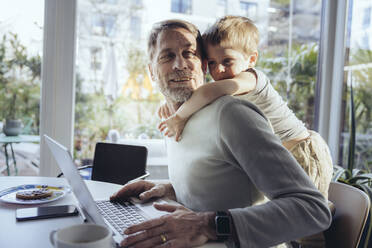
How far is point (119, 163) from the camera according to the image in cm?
230

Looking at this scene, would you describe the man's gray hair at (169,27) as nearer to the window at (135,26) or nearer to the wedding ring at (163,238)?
the wedding ring at (163,238)

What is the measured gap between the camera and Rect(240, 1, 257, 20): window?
3236 mm

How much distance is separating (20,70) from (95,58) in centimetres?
65

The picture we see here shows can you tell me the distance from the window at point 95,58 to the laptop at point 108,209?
1.93 metres

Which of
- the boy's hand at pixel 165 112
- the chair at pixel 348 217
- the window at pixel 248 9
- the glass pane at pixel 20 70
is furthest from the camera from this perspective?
the window at pixel 248 9

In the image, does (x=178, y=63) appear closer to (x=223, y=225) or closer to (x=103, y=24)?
(x=223, y=225)

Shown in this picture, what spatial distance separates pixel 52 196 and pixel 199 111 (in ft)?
2.42

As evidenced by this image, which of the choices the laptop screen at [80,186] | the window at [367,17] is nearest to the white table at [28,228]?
the laptop screen at [80,186]

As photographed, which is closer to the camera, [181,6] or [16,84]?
[16,84]

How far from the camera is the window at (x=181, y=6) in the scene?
309cm

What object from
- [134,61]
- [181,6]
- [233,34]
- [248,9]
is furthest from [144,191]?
[248,9]

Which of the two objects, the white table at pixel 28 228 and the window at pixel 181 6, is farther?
the window at pixel 181 6

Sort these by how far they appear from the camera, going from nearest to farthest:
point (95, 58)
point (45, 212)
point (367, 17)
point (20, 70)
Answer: point (45, 212) → point (20, 70) → point (95, 58) → point (367, 17)

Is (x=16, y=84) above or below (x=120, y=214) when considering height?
above
